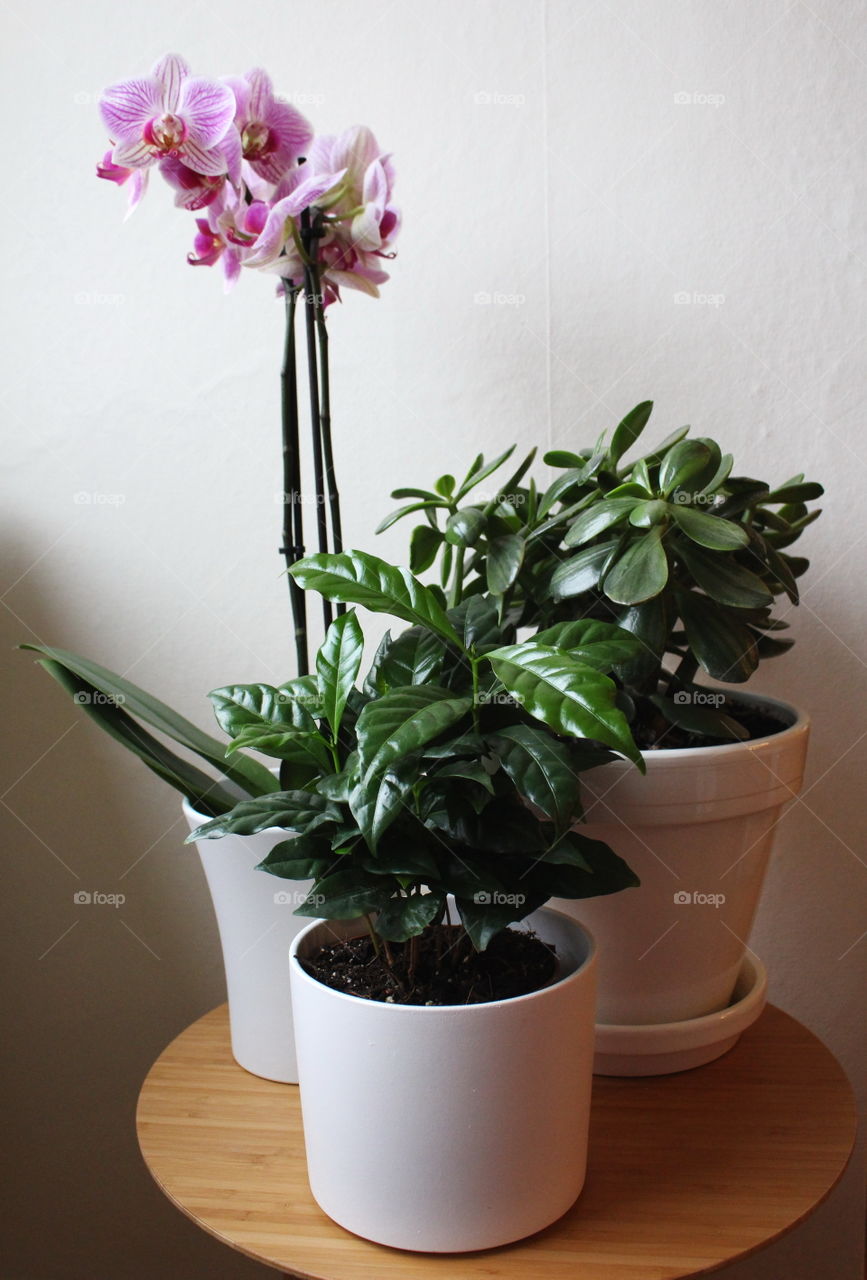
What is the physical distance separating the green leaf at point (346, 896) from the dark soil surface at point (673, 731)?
0.27 m

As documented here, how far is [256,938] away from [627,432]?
515mm

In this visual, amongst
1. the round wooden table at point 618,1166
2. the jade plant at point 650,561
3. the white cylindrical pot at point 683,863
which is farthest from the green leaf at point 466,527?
the round wooden table at point 618,1166

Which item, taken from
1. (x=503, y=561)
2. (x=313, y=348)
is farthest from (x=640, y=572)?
(x=313, y=348)

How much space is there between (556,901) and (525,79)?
811mm

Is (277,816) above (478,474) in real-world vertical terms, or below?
below

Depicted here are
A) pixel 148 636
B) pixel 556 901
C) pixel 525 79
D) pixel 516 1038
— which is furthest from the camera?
pixel 148 636

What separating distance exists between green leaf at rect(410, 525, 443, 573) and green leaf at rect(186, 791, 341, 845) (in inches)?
11.2

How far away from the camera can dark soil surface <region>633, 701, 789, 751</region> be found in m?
0.85

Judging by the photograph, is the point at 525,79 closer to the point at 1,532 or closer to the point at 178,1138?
the point at 1,532

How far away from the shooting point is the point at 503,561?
0.83 m

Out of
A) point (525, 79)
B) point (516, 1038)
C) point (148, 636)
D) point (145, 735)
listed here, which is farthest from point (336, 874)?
point (525, 79)

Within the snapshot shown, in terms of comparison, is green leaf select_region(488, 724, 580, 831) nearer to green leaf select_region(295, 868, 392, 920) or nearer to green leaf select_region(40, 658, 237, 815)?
green leaf select_region(295, 868, 392, 920)

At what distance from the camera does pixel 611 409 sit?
43.0 inches

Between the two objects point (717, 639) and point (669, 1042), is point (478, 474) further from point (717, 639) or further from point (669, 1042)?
point (669, 1042)
